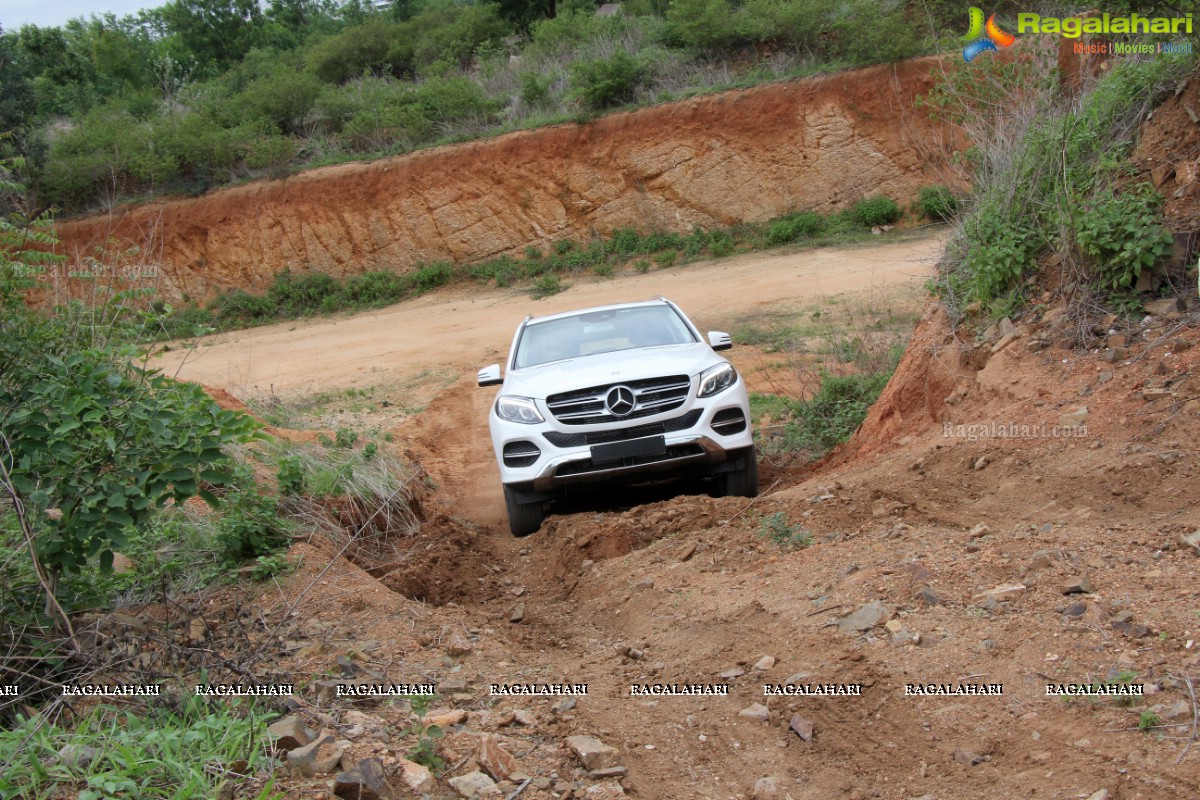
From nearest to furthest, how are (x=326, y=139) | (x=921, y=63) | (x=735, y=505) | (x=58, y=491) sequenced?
(x=58, y=491)
(x=735, y=505)
(x=921, y=63)
(x=326, y=139)

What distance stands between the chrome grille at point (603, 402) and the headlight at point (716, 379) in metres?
0.18

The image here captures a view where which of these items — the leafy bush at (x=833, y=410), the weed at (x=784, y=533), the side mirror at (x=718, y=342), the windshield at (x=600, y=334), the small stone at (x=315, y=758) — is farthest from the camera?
the leafy bush at (x=833, y=410)

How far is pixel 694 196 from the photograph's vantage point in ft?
75.9

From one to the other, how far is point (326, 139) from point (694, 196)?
986cm

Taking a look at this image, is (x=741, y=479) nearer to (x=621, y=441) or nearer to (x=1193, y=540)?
(x=621, y=441)

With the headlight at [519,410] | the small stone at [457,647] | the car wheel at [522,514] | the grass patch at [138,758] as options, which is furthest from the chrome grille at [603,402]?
the grass patch at [138,758]

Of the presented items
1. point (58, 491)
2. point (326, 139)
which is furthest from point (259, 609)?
point (326, 139)

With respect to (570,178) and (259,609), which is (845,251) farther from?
(259,609)

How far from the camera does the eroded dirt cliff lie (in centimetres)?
2247

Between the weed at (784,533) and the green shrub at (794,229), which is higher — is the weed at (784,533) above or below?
above

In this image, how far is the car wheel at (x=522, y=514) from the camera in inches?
284

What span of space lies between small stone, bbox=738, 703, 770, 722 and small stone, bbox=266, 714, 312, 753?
1.61 m

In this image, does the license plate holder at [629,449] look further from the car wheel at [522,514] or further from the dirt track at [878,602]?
the car wheel at [522,514]

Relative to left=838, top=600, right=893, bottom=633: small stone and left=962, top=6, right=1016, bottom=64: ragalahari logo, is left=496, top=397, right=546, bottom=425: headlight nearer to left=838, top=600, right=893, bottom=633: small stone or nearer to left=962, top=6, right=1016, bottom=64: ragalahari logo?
left=838, top=600, right=893, bottom=633: small stone
